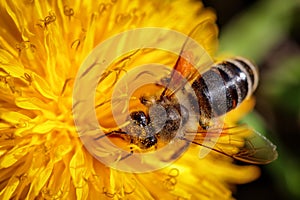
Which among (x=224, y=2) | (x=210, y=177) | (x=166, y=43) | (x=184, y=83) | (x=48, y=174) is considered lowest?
(x=210, y=177)

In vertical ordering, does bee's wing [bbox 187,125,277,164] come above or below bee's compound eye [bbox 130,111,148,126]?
below

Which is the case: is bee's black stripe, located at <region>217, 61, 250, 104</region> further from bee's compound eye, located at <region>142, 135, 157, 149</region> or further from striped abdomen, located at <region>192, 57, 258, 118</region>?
bee's compound eye, located at <region>142, 135, 157, 149</region>

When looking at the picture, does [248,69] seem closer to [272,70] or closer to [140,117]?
[140,117]

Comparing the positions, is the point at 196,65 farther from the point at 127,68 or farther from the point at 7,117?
the point at 7,117

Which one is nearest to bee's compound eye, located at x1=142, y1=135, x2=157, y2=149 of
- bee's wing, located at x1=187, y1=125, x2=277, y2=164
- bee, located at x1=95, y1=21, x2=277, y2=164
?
bee, located at x1=95, y1=21, x2=277, y2=164

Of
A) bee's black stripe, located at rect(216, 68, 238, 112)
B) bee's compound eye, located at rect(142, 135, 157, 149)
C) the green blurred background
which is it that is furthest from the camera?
the green blurred background

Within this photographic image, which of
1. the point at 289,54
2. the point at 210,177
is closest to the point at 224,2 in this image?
the point at 289,54

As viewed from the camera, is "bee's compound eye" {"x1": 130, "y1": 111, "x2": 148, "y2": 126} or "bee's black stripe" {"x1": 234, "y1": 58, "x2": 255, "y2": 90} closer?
"bee's compound eye" {"x1": 130, "y1": 111, "x2": 148, "y2": 126}
